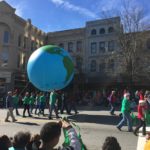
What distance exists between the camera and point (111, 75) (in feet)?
134

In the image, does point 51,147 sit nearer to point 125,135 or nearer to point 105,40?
point 125,135

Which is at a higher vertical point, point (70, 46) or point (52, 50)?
point (70, 46)

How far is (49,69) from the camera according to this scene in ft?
24.6

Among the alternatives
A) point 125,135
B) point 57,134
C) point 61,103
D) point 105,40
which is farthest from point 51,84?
point 105,40

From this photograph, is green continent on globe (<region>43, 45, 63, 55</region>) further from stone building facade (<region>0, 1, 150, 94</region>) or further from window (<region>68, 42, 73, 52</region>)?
window (<region>68, 42, 73, 52</region>)

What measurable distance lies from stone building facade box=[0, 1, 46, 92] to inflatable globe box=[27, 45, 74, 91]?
3102 centimetres

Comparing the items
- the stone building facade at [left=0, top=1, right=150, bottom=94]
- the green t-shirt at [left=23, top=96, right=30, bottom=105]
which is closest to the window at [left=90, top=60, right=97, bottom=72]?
the stone building facade at [left=0, top=1, right=150, bottom=94]

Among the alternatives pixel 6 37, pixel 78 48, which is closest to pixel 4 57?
pixel 6 37

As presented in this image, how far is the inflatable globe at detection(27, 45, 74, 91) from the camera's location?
720cm

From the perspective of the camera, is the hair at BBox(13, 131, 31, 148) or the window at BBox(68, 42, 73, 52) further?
the window at BBox(68, 42, 73, 52)

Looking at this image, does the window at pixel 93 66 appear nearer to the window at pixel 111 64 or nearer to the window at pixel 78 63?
the window at pixel 78 63

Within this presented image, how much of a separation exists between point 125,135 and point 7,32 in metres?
→ 30.3

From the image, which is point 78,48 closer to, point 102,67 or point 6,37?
point 102,67

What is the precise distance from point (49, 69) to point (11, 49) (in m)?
32.8
